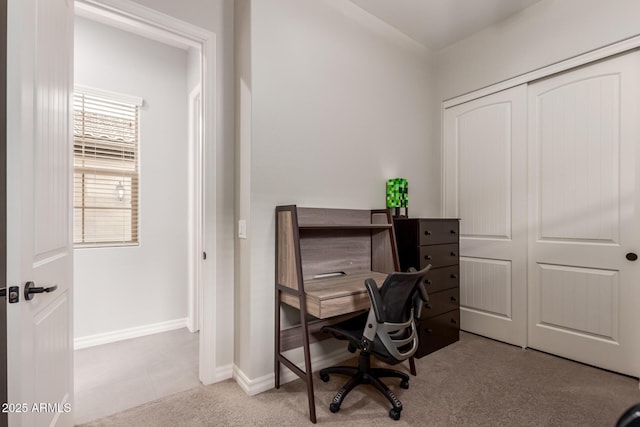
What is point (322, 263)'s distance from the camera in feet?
7.54

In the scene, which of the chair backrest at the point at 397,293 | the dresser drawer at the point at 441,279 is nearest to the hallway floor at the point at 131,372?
the chair backrest at the point at 397,293

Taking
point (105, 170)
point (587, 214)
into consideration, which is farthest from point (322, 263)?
point (105, 170)

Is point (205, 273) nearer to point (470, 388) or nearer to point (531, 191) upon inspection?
point (470, 388)

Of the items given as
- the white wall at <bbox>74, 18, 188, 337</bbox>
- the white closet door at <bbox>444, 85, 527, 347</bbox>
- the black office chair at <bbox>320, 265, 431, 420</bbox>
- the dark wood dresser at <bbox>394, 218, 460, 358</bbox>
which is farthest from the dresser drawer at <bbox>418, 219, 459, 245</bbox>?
the white wall at <bbox>74, 18, 188, 337</bbox>

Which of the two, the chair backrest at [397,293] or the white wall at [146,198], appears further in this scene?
the white wall at [146,198]

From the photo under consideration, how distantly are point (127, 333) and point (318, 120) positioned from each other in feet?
8.80

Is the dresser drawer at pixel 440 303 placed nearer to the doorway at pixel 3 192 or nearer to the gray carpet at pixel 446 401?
the gray carpet at pixel 446 401

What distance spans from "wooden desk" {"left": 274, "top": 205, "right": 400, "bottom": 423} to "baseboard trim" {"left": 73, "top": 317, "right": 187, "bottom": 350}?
1.68 meters

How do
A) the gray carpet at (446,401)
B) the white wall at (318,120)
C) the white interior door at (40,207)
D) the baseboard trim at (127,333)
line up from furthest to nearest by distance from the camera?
the baseboard trim at (127,333) < the white wall at (318,120) < the gray carpet at (446,401) < the white interior door at (40,207)

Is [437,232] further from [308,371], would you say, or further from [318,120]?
[308,371]

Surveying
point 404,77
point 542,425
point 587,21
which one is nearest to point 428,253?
point 542,425

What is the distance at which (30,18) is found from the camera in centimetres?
113

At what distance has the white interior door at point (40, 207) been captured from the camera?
41.3 inches

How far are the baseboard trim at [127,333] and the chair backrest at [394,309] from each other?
7.88 feet
